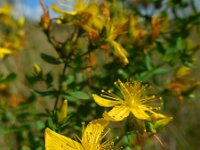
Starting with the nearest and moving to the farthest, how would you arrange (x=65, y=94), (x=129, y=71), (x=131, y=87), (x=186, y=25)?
(x=131, y=87), (x=65, y=94), (x=129, y=71), (x=186, y=25)

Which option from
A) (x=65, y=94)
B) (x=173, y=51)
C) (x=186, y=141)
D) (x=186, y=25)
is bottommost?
(x=186, y=141)

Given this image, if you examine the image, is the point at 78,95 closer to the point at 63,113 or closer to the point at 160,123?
the point at 63,113

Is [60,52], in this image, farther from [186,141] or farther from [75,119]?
[186,141]

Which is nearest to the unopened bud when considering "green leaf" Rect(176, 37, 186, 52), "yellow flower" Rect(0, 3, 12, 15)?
"green leaf" Rect(176, 37, 186, 52)

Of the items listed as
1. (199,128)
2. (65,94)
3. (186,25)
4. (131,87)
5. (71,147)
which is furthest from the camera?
(199,128)

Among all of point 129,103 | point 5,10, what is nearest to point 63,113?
point 129,103

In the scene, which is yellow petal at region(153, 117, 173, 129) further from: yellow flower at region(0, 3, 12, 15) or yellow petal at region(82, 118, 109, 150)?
yellow flower at region(0, 3, 12, 15)

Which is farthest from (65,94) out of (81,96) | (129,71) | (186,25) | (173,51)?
(186,25)
